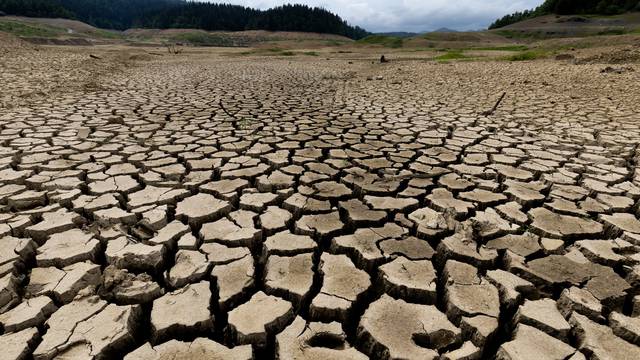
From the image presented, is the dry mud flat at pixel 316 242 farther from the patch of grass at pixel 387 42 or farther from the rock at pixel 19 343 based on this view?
the patch of grass at pixel 387 42

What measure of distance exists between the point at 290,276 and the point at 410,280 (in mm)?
512

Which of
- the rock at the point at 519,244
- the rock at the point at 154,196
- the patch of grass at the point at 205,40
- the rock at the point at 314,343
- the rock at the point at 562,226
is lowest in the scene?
the rock at the point at 314,343

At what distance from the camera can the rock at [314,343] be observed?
46.4 inches

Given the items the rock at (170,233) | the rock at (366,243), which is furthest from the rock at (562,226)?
the rock at (170,233)

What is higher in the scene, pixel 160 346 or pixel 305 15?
pixel 305 15

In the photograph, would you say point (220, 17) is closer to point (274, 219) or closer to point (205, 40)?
point (205, 40)

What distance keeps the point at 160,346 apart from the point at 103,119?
12.6 ft

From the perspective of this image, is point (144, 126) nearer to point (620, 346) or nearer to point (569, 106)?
point (620, 346)

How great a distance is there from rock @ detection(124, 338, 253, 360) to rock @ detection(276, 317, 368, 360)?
0.12 metres

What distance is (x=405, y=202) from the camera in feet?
7.34

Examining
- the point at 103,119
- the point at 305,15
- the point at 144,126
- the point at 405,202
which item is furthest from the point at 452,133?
the point at 305,15

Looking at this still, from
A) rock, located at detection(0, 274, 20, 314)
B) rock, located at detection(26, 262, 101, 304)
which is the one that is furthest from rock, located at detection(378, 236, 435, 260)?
rock, located at detection(0, 274, 20, 314)

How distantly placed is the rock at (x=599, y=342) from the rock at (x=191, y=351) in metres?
1.13

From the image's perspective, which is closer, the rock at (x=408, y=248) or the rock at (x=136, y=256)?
the rock at (x=136, y=256)
